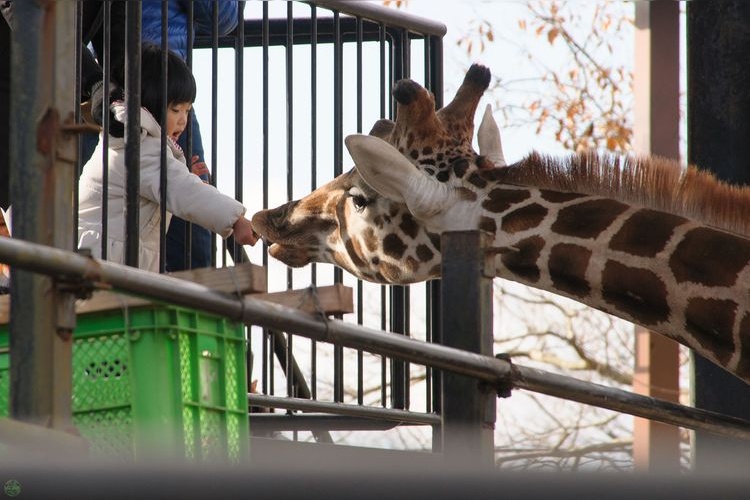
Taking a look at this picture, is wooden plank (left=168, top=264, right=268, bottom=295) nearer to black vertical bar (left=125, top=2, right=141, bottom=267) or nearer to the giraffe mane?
A: black vertical bar (left=125, top=2, right=141, bottom=267)

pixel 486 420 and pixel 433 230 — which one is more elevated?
pixel 433 230

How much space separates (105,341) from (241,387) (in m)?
0.31

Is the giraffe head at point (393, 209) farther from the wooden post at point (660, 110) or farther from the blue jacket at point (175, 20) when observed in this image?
the wooden post at point (660, 110)

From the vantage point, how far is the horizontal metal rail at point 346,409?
435cm

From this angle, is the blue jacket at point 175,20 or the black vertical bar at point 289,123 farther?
the blue jacket at point 175,20

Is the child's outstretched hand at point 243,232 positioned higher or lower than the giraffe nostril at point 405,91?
lower

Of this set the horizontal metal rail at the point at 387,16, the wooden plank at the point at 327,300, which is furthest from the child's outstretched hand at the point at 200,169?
the wooden plank at the point at 327,300

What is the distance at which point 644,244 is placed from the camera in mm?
3920

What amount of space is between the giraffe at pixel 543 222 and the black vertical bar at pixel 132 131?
1.95ft

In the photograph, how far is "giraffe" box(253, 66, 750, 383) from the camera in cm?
384

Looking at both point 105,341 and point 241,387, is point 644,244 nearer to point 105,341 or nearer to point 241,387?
point 241,387

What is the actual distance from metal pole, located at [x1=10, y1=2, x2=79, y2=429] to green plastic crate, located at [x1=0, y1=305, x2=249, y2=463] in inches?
17.2

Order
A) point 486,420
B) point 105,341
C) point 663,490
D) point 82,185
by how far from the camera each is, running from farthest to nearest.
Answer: point 82,185
point 486,420
point 105,341
point 663,490

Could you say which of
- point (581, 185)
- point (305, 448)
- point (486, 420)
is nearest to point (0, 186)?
point (305, 448)
